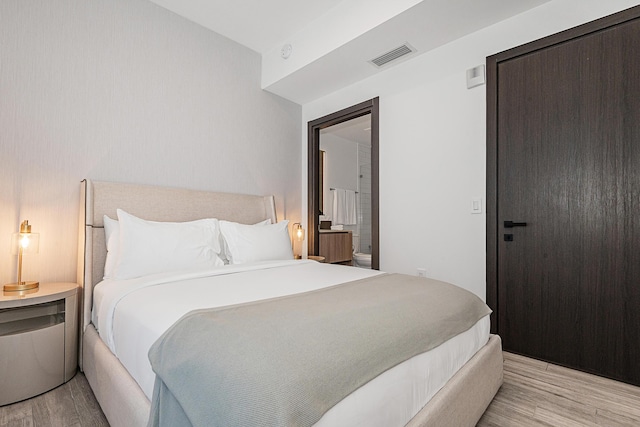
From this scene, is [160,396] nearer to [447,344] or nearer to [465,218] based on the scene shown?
[447,344]

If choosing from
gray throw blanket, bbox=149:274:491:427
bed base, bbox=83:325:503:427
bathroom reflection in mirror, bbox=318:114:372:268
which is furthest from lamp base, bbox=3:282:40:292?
bathroom reflection in mirror, bbox=318:114:372:268

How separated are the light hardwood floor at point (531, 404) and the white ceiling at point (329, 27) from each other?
244 centimetres

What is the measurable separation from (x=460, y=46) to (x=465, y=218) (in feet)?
4.59

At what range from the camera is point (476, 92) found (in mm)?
2570

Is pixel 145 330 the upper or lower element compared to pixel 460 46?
lower

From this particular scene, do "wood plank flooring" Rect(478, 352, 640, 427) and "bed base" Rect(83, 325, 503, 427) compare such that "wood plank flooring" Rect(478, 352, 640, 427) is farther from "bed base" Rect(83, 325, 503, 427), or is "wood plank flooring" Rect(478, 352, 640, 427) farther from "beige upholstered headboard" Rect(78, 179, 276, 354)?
"beige upholstered headboard" Rect(78, 179, 276, 354)

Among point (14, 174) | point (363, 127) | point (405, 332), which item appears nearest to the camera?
point (405, 332)

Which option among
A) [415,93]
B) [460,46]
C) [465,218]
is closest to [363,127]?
[415,93]

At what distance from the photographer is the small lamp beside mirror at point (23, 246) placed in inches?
74.9

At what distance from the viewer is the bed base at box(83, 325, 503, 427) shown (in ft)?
3.77

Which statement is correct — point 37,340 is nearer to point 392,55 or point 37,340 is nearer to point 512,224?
point 512,224

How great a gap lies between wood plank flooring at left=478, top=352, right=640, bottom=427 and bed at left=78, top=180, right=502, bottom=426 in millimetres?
113

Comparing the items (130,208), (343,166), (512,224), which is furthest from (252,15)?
(343,166)

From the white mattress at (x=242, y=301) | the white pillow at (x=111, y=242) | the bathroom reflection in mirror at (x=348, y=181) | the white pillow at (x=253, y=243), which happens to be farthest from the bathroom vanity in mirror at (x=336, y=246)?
the white pillow at (x=111, y=242)
